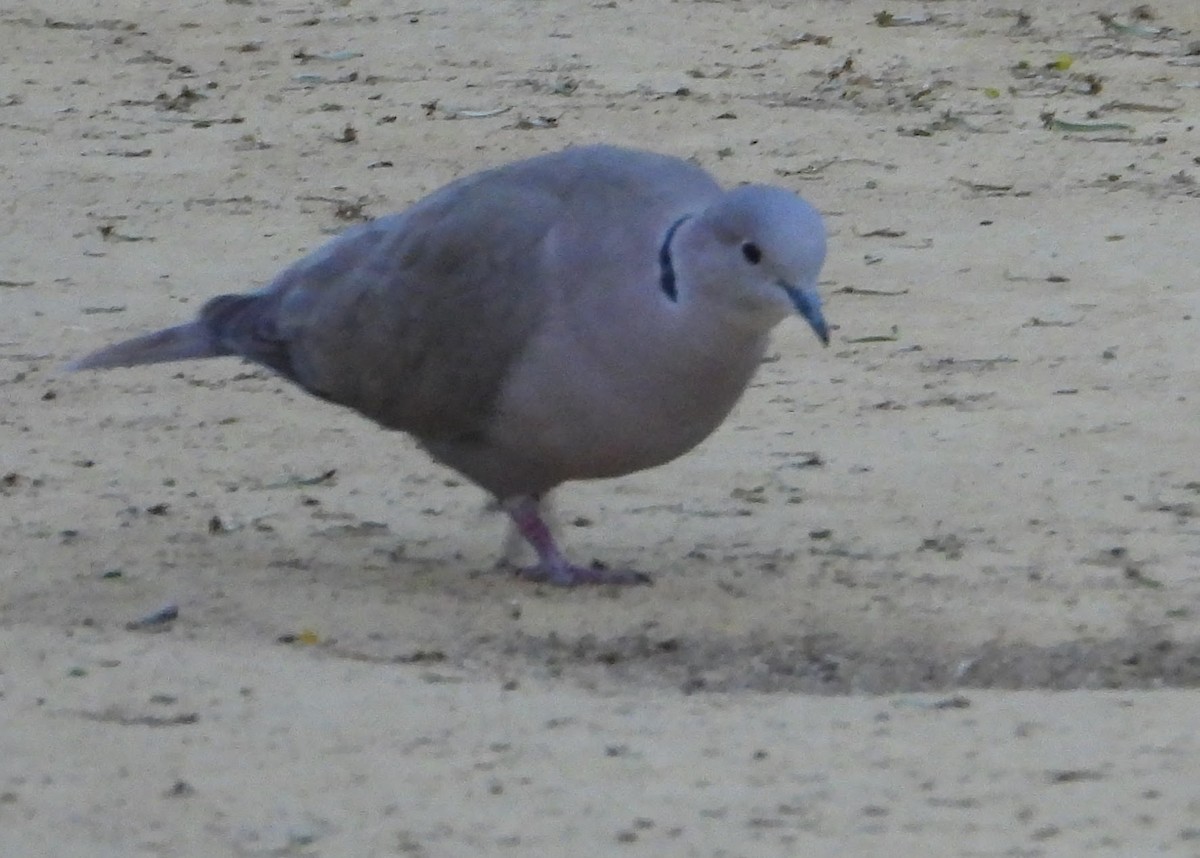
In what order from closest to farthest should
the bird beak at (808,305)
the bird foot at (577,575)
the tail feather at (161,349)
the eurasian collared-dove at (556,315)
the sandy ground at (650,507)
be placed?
the sandy ground at (650,507), the bird beak at (808,305), the eurasian collared-dove at (556,315), the bird foot at (577,575), the tail feather at (161,349)

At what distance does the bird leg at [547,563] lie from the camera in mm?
4352

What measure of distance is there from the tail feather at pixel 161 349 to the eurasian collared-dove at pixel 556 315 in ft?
0.68

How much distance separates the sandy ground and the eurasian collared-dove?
0.25 metres

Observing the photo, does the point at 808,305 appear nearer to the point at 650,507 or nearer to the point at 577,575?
the point at 577,575

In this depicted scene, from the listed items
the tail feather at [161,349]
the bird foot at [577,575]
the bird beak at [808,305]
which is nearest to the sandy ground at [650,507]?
the bird foot at [577,575]

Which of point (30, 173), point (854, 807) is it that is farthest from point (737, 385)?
point (30, 173)

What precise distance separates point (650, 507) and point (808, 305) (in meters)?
1.06

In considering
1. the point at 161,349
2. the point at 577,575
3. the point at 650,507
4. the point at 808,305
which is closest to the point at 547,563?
the point at 577,575

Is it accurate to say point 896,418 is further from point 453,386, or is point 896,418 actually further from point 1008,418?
point 453,386

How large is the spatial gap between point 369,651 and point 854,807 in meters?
1.08

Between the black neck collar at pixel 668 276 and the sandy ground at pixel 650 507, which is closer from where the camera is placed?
the sandy ground at pixel 650 507

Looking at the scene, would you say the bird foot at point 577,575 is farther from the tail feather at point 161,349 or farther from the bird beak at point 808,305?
the tail feather at point 161,349

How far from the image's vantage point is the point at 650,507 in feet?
15.9

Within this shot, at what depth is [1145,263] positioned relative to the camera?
6316 millimetres
